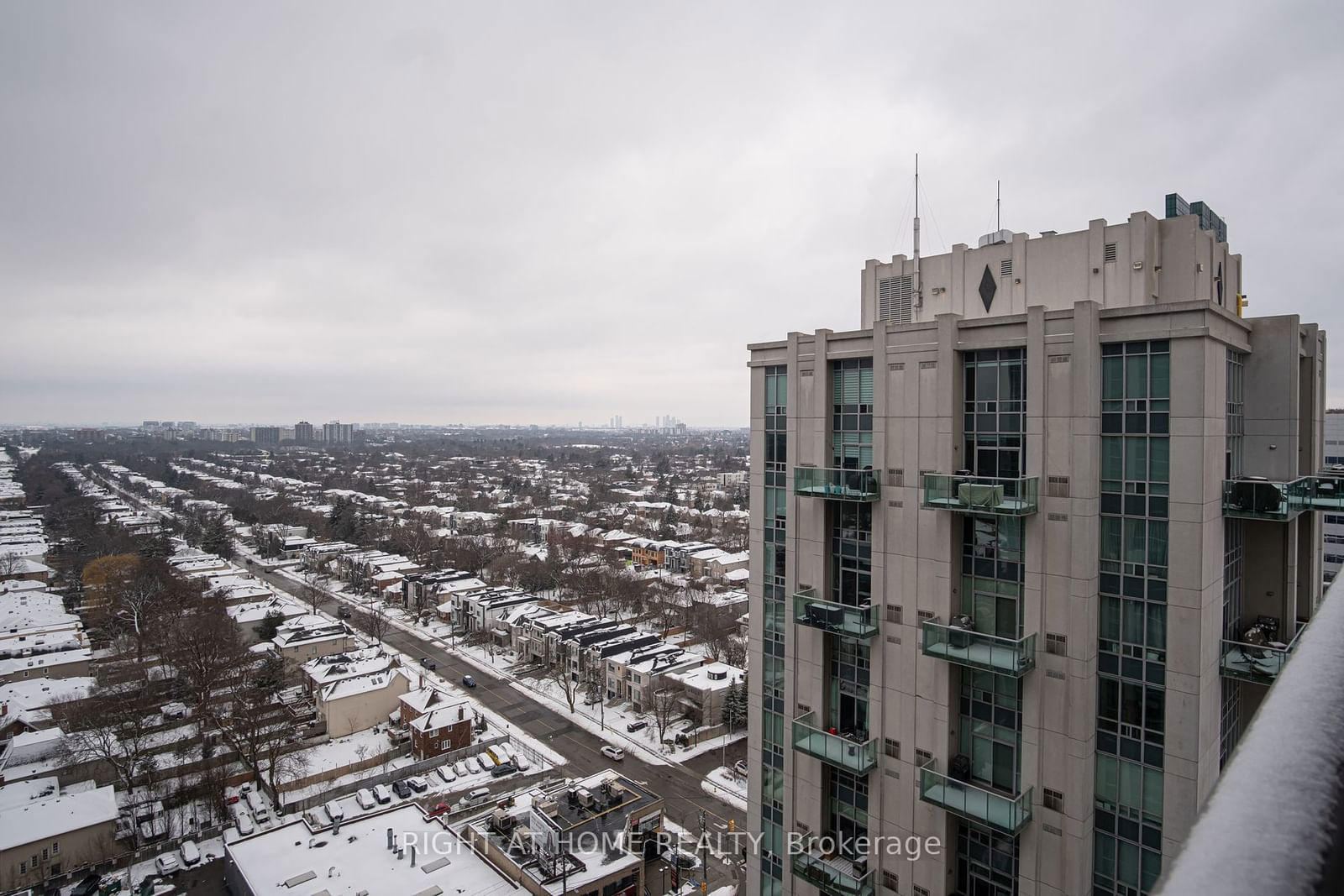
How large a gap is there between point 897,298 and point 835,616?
474cm

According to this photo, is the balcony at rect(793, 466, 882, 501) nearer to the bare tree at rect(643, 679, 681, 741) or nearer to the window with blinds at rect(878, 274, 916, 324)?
the window with blinds at rect(878, 274, 916, 324)

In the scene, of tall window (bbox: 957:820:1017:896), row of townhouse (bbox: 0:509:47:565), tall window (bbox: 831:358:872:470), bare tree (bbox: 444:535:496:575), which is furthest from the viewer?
row of townhouse (bbox: 0:509:47:565)

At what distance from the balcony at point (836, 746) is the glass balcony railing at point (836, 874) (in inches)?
54.1

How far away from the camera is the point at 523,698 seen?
3753cm

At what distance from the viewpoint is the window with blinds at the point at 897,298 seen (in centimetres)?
1065

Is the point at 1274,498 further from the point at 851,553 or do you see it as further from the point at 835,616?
the point at 835,616

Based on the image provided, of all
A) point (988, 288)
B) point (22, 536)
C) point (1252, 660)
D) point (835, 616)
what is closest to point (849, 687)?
point (835, 616)

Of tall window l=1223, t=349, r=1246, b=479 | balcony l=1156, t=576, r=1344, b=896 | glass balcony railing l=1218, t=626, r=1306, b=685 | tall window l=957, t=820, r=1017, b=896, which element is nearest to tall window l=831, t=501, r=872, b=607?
tall window l=957, t=820, r=1017, b=896

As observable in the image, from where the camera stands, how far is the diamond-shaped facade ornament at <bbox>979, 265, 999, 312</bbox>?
9906 millimetres

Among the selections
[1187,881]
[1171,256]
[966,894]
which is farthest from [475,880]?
[1187,881]

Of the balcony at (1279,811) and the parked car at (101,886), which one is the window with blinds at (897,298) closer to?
the balcony at (1279,811)

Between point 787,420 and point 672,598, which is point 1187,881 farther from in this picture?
point 672,598

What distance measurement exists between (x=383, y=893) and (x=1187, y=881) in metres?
23.0

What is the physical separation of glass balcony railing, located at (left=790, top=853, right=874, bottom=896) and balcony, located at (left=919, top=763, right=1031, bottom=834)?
164 centimetres
